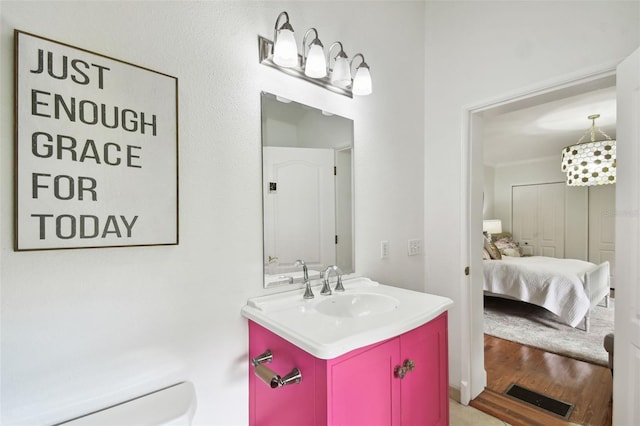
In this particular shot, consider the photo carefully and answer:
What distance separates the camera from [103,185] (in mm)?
937

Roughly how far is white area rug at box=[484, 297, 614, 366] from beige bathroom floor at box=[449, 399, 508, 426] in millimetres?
1359

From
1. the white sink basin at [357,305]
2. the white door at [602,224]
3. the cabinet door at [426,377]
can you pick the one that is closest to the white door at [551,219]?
the white door at [602,224]

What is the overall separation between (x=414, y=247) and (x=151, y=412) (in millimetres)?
1697

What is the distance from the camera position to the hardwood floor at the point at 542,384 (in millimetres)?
1800

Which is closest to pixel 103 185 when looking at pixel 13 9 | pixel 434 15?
pixel 13 9

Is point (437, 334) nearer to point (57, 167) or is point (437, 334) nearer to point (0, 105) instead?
point (57, 167)

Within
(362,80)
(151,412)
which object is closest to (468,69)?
(362,80)

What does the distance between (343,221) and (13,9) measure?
143 centimetres

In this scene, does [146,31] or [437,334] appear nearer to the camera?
[146,31]

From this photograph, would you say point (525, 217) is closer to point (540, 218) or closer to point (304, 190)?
point (540, 218)

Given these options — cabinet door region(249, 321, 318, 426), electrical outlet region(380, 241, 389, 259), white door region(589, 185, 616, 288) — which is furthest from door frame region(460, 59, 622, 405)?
white door region(589, 185, 616, 288)

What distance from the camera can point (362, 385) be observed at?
3.26 feet

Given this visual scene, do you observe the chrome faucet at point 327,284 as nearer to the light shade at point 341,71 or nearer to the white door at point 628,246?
the light shade at point 341,71

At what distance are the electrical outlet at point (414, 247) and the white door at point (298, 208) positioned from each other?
2.25 feet
